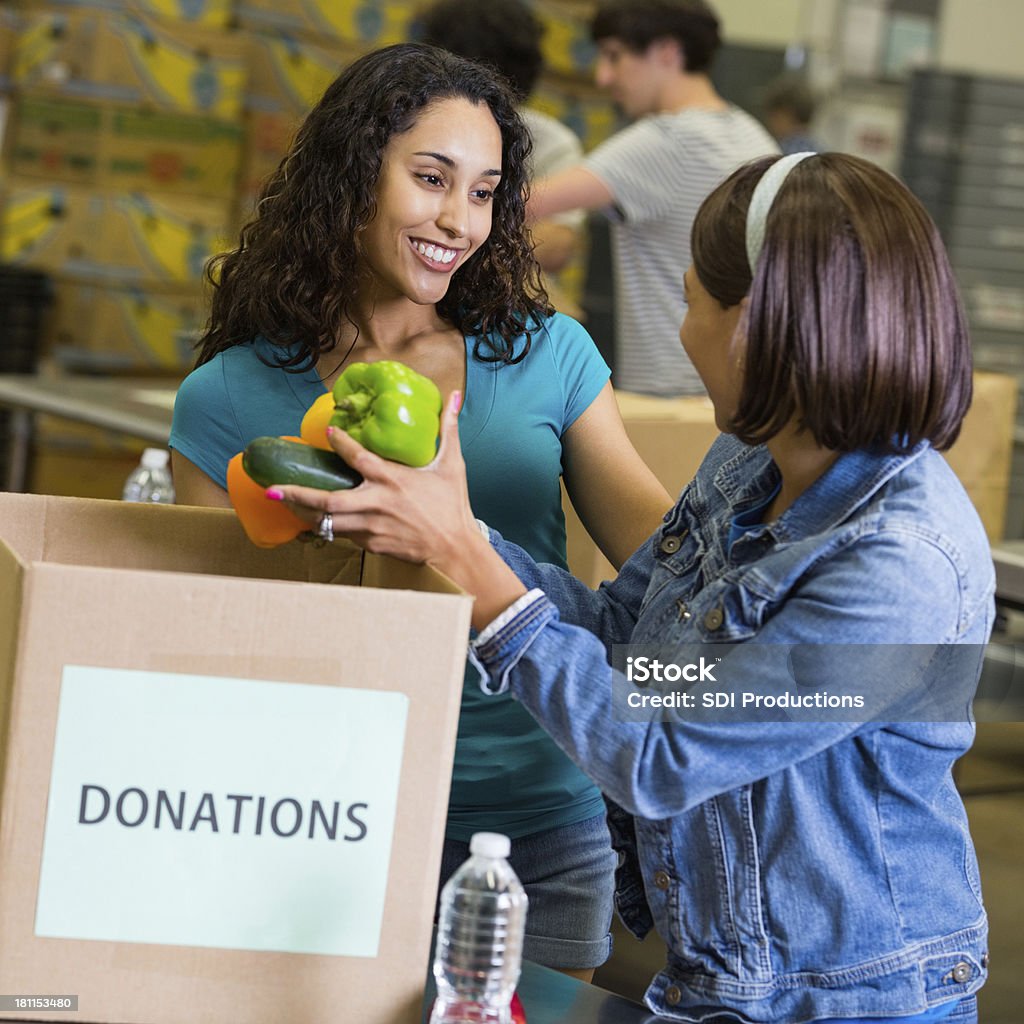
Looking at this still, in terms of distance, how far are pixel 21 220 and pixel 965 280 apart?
3.67 meters

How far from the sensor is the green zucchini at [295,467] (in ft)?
4.06

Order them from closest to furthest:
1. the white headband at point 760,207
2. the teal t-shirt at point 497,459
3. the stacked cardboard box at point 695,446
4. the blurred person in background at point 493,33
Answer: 1. the white headband at point 760,207
2. the teal t-shirt at point 497,459
3. the stacked cardboard box at point 695,446
4. the blurred person in background at point 493,33

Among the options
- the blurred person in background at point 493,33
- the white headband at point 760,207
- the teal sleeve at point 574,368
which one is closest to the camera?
the white headband at point 760,207

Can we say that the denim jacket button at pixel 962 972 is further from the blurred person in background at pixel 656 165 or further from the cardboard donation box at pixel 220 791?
the blurred person in background at pixel 656 165

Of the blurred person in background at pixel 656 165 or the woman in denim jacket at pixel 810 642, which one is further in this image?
the blurred person in background at pixel 656 165

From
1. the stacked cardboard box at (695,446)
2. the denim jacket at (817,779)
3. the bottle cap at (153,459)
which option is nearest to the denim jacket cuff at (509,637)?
the denim jacket at (817,779)

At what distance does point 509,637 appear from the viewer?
1220 millimetres

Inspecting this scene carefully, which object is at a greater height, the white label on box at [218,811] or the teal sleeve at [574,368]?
the teal sleeve at [574,368]

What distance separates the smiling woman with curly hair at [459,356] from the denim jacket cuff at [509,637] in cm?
44

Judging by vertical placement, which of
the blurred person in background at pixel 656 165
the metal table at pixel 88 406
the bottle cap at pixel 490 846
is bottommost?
the bottle cap at pixel 490 846

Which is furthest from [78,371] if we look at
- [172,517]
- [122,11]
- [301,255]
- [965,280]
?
[172,517]

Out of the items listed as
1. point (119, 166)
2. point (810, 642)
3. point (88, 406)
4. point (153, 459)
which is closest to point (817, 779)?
point (810, 642)

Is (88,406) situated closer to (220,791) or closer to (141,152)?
(141,152)

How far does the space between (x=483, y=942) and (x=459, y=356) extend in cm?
82
